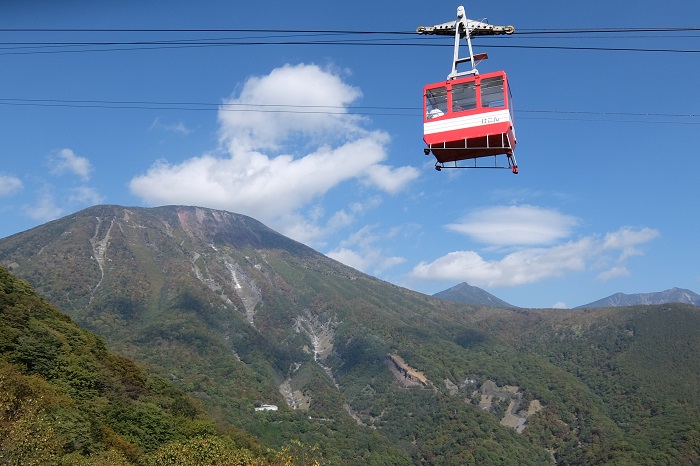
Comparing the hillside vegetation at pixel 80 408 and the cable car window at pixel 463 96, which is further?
the hillside vegetation at pixel 80 408

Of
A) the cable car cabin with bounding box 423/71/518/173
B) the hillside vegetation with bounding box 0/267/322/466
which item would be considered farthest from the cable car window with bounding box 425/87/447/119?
the hillside vegetation with bounding box 0/267/322/466

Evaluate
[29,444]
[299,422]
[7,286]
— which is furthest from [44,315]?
[299,422]

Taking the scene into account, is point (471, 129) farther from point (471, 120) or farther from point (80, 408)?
point (80, 408)

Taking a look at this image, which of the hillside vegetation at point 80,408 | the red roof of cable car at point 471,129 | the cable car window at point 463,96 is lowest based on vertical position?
the hillside vegetation at point 80,408

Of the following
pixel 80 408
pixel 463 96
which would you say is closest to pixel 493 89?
pixel 463 96

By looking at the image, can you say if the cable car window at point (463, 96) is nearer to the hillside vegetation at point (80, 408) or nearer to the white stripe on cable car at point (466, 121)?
the white stripe on cable car at point (466, 121)

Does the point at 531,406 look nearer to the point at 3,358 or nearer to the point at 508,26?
the point at 3,358

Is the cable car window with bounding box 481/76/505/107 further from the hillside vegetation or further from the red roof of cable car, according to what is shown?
the hillside vegetation

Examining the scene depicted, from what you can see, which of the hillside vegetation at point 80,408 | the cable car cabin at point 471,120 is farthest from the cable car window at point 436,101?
the hillside vegetation at point 80,408
